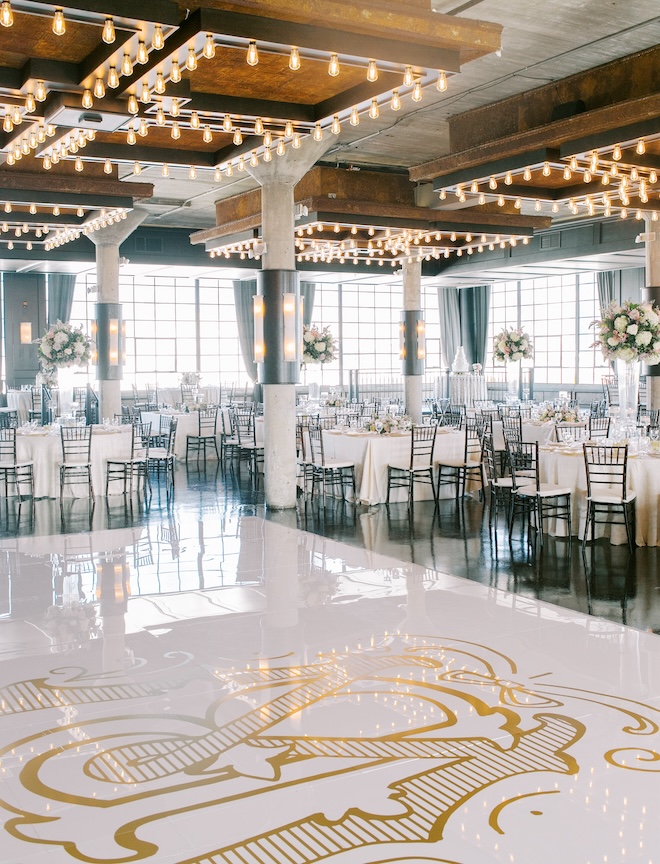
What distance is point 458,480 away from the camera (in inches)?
435

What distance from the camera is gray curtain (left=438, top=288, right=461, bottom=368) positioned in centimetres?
2683

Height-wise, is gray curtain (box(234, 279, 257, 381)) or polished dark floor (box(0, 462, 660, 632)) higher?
gray curtain (box(234, 279, 257, 381))

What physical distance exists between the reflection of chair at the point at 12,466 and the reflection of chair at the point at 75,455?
1.57 ft

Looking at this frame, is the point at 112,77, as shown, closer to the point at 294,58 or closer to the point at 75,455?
the point at 294,58

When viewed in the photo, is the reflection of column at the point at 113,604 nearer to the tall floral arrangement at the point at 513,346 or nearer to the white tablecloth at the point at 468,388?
the tall floral arrangement at the point at 513,346

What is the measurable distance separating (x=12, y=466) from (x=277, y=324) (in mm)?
3757

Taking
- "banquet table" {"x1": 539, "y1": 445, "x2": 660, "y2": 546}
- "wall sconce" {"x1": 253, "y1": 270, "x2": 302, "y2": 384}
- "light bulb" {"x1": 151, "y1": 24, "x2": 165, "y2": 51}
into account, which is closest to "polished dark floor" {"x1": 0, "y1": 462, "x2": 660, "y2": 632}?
"banquet table" {"x1": 539, "y1": 445, "x2": 660, "y2": 546}

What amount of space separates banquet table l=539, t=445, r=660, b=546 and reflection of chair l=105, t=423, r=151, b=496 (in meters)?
5.32

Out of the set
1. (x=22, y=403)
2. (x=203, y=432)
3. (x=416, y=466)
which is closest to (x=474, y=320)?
(x=203, y=432)

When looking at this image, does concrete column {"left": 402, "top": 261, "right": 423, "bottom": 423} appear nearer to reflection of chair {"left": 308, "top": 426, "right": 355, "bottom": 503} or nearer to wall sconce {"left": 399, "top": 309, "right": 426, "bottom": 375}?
wall sconce {"left": 399, "top": 309, "right": 426, "bottom": 375}

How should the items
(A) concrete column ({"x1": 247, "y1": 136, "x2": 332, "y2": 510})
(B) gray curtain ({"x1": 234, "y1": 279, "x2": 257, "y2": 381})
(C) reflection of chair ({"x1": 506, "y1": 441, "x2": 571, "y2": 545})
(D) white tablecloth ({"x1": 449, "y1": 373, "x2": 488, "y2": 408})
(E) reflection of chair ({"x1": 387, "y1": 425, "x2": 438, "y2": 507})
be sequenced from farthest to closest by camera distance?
(B) gray curtain ({"x1": 234, "y1": 279, "x2": 257, "y2": 381}) → (D) white tablecloth ({"x1": 449, "y1": 373, "x2": 488, "y2": 408}) → (E) reflection of chair ({"x1": 387, "y1": 425, "x2": 438, "y2": 507}) → (A) concrete column ({"x1": 247, "y1": 136, "x2": 332, "y2": 510}) → (C) reflection of chair ({"x1": 506, "y1": 441, "x2": 571, "y2": 545})

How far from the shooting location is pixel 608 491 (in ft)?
27.9

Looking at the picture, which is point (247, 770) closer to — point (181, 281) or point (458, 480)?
point (458, 480)

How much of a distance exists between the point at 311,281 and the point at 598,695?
20333 mm
